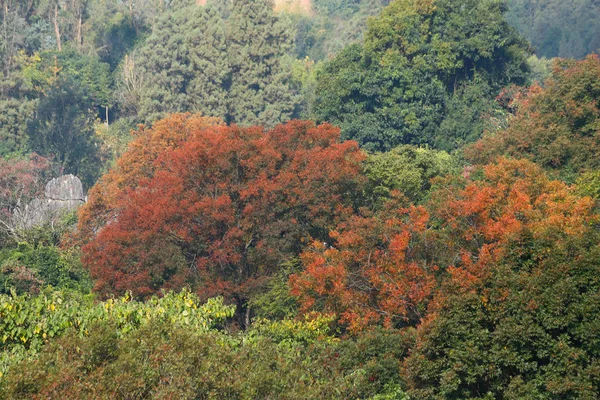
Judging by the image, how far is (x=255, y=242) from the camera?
83.0 ft

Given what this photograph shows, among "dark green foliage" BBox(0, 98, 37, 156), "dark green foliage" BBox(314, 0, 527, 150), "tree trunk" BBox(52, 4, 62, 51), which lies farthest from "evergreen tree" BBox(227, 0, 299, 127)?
"tree trunk" BBox(52, 4, 62, 51)

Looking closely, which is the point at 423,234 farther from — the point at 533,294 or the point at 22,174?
the point at 22,174

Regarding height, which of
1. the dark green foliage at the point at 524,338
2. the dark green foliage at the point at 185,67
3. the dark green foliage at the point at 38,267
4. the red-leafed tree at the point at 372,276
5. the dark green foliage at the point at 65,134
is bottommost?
the dark green foliage at the point at 65,134

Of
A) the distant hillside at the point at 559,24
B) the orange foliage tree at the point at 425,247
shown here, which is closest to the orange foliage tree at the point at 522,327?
the orange foliage tree at the point at 425,247

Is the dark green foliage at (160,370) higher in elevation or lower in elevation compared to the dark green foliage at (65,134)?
higher

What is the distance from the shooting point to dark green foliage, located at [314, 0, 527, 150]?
135 feet

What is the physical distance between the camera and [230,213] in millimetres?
24875

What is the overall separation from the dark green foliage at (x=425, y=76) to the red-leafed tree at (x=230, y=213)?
1532 centimetres

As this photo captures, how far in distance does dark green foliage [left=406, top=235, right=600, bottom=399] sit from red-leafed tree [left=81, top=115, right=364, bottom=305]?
27.2ft

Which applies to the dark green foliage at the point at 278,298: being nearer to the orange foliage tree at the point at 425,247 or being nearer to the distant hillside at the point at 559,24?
the orange foliage tree at the point at 425,247

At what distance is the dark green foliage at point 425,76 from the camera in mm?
41000

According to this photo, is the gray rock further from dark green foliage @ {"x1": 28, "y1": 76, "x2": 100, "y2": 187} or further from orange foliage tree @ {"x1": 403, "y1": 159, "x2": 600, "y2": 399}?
orange foliage tree @ {"x1": 403, "y1": 159, "x2": 600, "y2": 399}

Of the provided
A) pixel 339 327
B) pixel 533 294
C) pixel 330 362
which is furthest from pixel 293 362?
pixel 339 327

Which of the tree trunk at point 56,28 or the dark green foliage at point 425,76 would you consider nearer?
the dark green foliage at point 425,76
